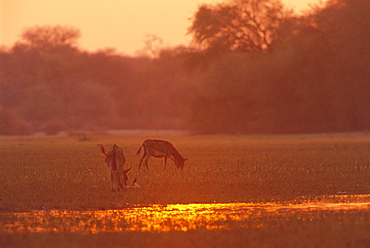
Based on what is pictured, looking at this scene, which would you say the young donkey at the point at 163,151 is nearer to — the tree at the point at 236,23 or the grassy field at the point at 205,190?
the grassy field at the point at 205,190

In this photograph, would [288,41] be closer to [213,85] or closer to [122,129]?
[213,85]

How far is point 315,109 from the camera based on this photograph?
4994 cm

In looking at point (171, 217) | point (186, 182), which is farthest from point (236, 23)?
point (171, 217)

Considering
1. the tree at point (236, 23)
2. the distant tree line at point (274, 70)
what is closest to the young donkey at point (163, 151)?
the distant tree line at point (274, 70)

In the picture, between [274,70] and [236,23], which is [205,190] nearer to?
[274,70]

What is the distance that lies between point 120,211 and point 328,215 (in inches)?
134

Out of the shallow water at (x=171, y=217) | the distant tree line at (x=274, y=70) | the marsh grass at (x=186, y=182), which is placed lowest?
the shallow water at (x=171, y=217)

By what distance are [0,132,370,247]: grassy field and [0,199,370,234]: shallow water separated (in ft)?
1.29

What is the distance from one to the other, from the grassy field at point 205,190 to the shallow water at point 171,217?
0.39 metres

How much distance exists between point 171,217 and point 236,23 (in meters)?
44.3

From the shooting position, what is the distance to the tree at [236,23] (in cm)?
5397

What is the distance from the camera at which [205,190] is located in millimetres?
15281

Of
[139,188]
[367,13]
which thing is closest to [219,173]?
[139,188]

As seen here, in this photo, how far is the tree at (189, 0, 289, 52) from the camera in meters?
54.0
